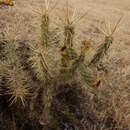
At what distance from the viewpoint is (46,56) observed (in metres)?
2.57

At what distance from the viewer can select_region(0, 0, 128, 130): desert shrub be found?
2633 mm

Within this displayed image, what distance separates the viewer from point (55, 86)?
2.96 m

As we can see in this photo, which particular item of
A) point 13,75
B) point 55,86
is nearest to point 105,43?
A: point 55,86

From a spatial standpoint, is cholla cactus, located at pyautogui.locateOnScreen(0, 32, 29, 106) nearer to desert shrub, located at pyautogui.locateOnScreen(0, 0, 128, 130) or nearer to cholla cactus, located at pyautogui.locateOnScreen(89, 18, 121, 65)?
desert shrub, located at pyautogui.locateOnScreen(0, 0, 128, 130)

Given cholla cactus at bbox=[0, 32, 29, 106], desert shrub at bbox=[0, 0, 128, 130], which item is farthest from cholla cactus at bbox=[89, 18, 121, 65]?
cholla cactus at bbox=[0, 32, 29, 106]

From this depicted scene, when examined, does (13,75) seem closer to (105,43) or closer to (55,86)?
(55,86)

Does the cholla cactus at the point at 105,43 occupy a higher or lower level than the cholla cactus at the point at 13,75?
higher

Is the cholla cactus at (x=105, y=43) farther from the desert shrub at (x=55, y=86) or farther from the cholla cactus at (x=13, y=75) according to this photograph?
the cholla cactus at (x=13, y=75)

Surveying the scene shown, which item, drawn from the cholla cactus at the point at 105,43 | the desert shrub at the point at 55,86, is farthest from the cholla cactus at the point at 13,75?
the cholla cactus at the point at 105,43

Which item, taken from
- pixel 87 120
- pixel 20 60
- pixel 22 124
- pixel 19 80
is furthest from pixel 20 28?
pixel 87 120

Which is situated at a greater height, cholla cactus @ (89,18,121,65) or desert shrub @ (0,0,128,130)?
cholla cactus @ (89,18,121,65)

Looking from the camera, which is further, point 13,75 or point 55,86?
point 55,86

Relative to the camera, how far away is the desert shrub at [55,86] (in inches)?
104

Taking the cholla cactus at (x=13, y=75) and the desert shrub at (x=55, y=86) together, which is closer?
the desert shrub at (x=55, y=86)
